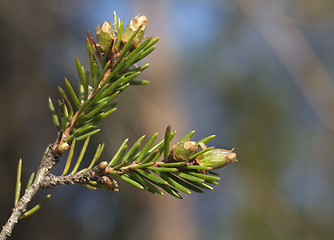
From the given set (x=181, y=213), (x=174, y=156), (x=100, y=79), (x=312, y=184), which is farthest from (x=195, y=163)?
(x=312, y=184)

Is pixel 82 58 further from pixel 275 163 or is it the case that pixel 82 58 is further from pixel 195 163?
pixel 275 163

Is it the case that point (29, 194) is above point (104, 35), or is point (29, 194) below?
below

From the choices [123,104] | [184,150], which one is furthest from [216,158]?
[123,104]

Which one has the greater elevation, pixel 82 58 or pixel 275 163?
pixel 275 163

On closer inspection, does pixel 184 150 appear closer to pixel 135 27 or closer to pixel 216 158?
pixel 216 158

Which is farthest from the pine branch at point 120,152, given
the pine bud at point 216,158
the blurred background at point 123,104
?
the blurred background at point 123,104

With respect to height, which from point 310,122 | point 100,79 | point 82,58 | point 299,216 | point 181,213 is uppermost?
point 310,122
